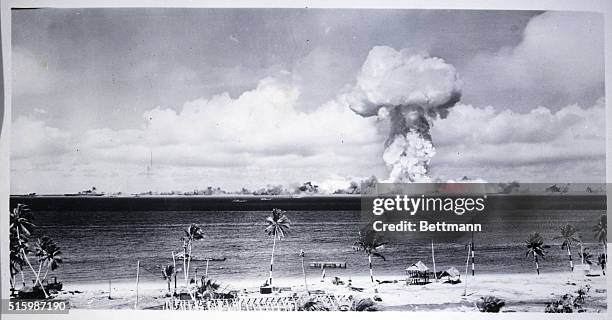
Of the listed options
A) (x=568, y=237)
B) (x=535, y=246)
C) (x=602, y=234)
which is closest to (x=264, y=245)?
(x=535, y=246)

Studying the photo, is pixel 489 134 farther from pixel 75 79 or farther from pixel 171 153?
pixel 75 79

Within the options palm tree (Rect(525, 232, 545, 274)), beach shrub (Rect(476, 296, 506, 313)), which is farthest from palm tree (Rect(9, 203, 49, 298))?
palm tree (Rect(525, 232, 545, 274))

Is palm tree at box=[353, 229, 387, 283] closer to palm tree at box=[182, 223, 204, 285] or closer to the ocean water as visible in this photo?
the ocean water

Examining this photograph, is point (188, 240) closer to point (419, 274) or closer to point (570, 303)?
point (419, 274)

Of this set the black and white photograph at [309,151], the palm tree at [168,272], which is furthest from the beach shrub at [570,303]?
the palm tree at [168,272]

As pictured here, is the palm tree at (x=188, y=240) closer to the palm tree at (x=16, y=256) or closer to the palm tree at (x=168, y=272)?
the palm tree at (x=168, y=272)

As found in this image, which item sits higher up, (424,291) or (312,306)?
(424,291)
